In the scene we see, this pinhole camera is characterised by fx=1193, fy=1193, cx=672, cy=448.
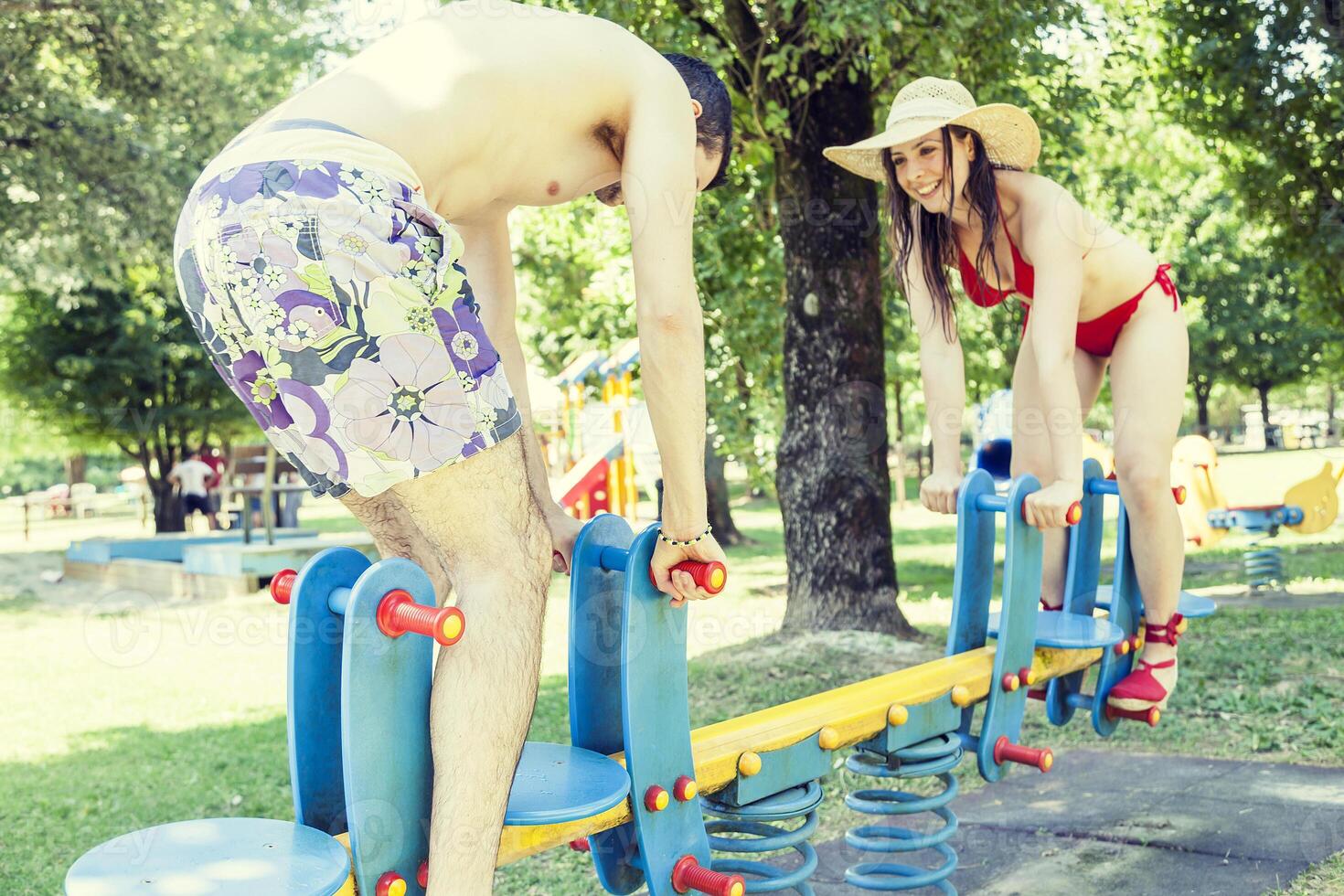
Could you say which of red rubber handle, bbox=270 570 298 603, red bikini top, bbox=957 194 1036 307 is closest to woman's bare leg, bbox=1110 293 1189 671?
red bikini top, bbox=957 194 1036 307

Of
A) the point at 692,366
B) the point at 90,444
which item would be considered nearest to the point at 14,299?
the point at 90,444

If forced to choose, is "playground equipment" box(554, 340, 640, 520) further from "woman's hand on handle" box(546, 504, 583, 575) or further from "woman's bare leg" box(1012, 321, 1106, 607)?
"woman's hand on handle" box(546, 504, 583, 575)

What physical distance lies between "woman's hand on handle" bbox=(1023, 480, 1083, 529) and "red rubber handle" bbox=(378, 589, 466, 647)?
1.76 meters

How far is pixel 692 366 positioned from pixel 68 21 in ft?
35.0

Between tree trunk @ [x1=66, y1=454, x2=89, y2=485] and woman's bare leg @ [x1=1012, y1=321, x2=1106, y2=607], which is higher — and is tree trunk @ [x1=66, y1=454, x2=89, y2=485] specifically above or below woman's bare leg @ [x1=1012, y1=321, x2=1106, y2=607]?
above

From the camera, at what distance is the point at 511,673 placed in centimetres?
186

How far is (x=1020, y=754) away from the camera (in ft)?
10.1

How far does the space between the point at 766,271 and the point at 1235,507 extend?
484 cm

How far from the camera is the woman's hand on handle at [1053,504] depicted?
119 inches

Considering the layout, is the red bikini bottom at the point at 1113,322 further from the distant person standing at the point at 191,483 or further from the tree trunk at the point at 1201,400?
the tree trunk at the point at 1201,400

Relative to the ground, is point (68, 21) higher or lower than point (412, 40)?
higher

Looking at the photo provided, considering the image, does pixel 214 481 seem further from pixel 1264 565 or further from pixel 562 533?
pixel 562 533

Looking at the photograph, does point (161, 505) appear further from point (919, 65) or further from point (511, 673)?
point (511, 673)

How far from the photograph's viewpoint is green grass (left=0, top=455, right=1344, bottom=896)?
4109 mm
